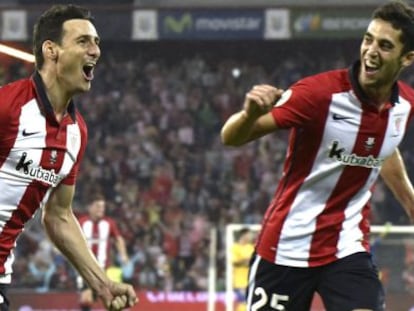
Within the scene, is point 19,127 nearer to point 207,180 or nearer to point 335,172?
point 335,172

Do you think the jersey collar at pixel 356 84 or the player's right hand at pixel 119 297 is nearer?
the player's right hand at pixel 119 297

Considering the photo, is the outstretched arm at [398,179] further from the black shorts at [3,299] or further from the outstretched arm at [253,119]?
the black shorts at [3,299]

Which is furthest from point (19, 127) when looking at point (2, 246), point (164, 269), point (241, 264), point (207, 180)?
point (207, 180)

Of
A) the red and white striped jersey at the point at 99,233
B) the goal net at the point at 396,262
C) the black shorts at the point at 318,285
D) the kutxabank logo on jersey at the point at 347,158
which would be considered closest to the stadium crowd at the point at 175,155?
the red and white striped jersey at the point at 99,233

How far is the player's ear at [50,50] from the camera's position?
517cm

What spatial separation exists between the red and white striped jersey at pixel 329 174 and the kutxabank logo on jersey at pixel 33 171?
1.01 m

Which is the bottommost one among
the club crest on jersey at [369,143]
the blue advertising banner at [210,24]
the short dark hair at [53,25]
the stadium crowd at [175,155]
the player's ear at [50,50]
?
the stadium crowd at [175,155]

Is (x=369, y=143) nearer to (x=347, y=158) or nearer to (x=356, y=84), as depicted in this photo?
(x=347, y=158)

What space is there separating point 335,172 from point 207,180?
15.2 m

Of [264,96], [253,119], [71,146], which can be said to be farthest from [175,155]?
[264,96]

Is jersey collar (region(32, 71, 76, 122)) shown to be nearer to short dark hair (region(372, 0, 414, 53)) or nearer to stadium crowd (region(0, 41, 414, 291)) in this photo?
short dark hair (region(372, 0, 414, 53))

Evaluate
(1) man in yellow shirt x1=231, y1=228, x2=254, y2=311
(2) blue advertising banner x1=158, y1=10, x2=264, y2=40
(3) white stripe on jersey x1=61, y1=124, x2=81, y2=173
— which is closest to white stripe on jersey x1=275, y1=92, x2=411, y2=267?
(3) white stripe on jersey x1=61, y1=124, x2=81, y2=173

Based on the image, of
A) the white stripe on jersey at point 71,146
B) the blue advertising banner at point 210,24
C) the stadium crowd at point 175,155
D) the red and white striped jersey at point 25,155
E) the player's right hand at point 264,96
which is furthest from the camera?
the blue advertising banner at point 210,24

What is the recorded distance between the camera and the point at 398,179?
5.84 metres
